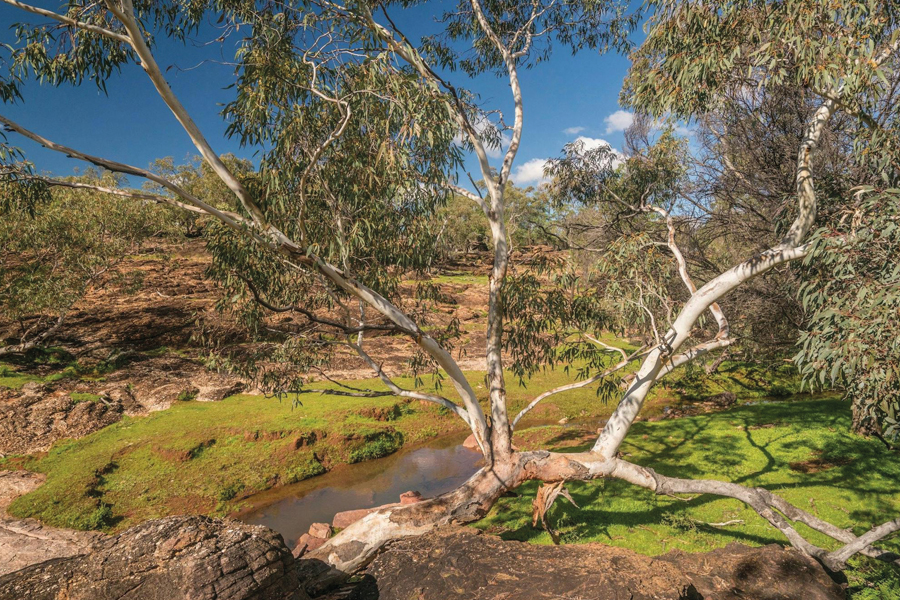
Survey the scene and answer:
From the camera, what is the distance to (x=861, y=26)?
5453mm

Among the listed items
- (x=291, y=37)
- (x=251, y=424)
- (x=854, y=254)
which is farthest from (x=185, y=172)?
(x=854, y=254)

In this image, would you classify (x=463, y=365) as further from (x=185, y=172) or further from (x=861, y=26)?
(x=185, y=172)

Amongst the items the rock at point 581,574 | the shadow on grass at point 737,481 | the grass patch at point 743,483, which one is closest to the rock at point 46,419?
the grass patch at point 743,483

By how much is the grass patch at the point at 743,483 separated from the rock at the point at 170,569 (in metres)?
4.39

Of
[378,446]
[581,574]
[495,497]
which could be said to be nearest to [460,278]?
[378,446]

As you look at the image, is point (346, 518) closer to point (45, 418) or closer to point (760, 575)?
point (760, 575)

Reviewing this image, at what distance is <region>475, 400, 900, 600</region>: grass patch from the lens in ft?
21.3

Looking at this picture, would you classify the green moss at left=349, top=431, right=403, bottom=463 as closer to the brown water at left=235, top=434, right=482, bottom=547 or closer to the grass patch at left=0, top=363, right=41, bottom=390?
the brown water at left=235, top=434, right=482, bottom=547

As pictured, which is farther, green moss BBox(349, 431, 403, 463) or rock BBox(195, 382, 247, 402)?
rock BBox(195, 382, 247, 402)

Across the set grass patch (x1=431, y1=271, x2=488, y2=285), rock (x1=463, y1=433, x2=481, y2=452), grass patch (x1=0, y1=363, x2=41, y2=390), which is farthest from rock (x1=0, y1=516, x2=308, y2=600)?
grass patch (x1=431, y1=271, x2=488, y2=285)

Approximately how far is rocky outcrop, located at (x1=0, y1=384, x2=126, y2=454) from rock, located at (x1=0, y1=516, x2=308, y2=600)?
962 cm

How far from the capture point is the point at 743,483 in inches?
330

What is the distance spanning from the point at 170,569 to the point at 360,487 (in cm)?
740

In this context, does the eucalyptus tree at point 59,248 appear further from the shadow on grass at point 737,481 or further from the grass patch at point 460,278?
the grass patch at point 460,278
